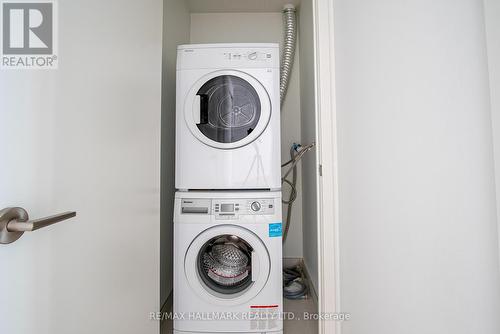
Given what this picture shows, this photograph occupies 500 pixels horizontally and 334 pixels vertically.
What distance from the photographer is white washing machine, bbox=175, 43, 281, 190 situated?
1.34 meters

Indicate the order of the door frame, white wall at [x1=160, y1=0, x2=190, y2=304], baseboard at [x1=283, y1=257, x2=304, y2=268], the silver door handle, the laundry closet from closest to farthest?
the silver door handle → the door frame → white wall at [x1=160, y1=0, x2=190, y2=304] → the laundry closet → baseboard at [x1=283, y1=257, x2=304, y2=268]

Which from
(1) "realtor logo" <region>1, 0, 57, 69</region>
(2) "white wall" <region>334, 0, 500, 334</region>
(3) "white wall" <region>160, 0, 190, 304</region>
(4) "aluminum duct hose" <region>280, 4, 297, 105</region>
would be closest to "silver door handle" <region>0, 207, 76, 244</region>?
(1) "realtor logo" <region>1, 0, 57, 69</region>

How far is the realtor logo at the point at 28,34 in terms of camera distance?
17.5 inches

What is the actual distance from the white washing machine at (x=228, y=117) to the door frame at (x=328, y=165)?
0.36 m

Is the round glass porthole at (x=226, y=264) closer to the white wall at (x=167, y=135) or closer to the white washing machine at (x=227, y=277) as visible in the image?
the white washing machine at (x=227, y=277)

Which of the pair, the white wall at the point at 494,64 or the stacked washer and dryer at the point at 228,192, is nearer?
the white wall at the point at 494,64

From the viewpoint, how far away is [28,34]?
1.58 ft

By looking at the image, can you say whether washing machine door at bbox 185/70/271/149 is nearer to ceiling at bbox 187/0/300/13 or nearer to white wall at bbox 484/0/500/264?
white wall at bbox 484/0/500/264

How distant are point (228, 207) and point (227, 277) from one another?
425mm

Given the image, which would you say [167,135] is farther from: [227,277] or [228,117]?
[227,277]

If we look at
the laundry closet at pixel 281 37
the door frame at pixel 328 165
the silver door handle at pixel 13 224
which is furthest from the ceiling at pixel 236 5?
the silver door handle at pixel 13 224

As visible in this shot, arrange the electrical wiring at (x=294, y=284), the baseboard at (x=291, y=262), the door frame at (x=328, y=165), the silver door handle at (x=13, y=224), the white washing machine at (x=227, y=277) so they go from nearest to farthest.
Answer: the silver door handle at (x=13, y=224), the door frame at (x=328, y=165), the white washing machine at (x=227, y=277), the electrical wiring at (x=294, y=284), the baseboard at (x=291, y=262)

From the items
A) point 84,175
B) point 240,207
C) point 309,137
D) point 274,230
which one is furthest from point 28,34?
point 309,137

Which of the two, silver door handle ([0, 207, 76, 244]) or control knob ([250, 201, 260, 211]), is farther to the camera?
control knob ([250, 201, 260, 211])
